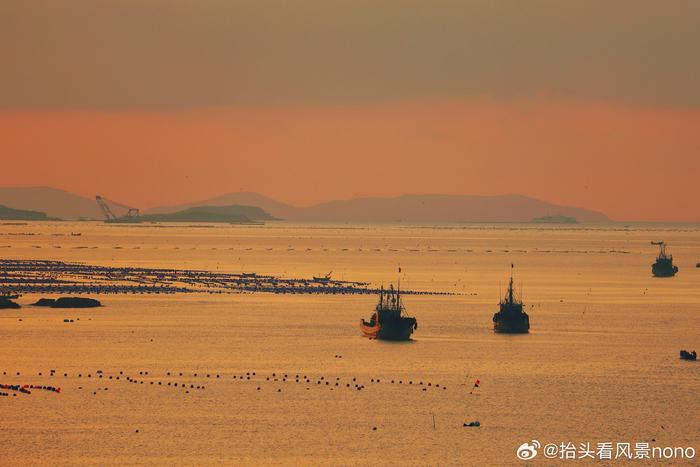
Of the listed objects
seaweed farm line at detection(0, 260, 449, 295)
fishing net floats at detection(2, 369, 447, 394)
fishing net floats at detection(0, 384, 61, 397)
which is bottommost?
fishing net floats at detection(0, 384, 61, 397)

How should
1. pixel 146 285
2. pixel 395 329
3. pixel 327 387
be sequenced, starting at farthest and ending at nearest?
1. pixel 146 285
2. pixel 395 329
3. pixel 327 387

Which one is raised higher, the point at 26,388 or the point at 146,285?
the point at 146,285

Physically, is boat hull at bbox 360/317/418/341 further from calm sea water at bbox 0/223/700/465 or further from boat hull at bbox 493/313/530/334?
boat hull at bbox 493/313/530/334

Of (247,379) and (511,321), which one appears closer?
(247,379)

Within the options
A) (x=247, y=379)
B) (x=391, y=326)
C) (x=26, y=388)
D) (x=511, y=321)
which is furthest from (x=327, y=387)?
(x=511, y=321)

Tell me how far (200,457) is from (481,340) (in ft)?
182

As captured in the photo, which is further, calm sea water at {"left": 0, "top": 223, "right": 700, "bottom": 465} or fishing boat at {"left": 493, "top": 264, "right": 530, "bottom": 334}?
fishing boat at {"left": 493, "top": 264, "right": 530, "bottom": 334}

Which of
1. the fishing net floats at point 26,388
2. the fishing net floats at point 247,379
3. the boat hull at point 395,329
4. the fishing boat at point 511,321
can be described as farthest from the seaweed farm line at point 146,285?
the fishing net floats at point 26,388

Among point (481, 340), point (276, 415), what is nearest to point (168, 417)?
point (276, 415)

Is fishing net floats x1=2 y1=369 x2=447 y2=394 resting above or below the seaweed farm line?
below

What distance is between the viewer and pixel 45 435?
227 feet

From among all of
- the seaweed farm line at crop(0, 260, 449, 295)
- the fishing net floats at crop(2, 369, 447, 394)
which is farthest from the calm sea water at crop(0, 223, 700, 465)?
the seaweed farm line at crop(0, 260, 449, 295)

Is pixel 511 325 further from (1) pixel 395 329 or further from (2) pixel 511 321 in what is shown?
(1) pixel 395 329

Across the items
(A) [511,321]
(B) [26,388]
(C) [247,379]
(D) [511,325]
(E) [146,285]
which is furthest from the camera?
(E) [146,285]
